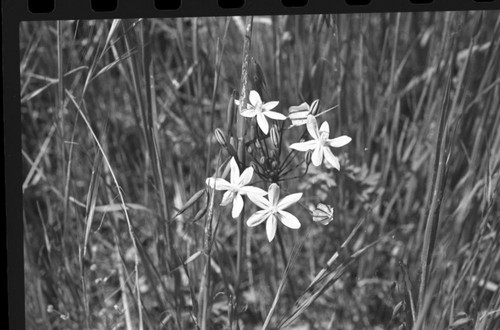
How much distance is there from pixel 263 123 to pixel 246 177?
73 millimetres

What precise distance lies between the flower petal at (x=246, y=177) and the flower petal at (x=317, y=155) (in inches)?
3.2

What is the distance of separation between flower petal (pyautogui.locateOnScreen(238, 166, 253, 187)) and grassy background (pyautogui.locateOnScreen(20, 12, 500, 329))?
9 cm

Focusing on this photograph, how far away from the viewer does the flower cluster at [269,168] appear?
911mm

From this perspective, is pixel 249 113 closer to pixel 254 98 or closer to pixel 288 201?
pixel 254 98

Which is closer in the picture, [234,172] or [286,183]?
[234,172]

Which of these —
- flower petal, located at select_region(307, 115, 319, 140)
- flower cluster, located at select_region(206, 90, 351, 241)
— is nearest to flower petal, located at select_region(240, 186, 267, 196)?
flower cluster, located at select_region(206, 90, 351, 241)

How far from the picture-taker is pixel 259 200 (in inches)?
36.0

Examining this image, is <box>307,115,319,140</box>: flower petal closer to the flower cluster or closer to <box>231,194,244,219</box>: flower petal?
the flower cluster

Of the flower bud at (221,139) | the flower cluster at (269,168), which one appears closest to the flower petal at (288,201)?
the flower cluster at (269,168)

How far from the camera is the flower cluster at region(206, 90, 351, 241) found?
91 cm

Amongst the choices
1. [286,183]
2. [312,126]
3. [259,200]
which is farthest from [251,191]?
[286,183]

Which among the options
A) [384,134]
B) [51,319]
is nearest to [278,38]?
[384,134]

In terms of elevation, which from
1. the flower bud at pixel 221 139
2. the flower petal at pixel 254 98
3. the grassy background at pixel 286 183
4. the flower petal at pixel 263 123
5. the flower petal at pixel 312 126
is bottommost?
the grassy background at pixel 286 183

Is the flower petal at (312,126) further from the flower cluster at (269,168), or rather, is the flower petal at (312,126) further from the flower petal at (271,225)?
the flower petal at (271,225)
